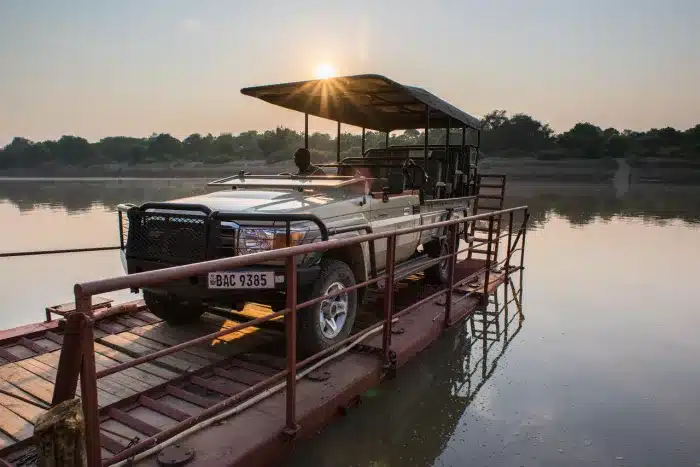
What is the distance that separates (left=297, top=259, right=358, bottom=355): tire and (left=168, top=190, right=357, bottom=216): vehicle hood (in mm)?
562

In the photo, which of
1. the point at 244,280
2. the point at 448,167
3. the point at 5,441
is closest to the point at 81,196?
the point at 448,167

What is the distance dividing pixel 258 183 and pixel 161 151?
84.4 meters

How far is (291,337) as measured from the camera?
2859 millimetres

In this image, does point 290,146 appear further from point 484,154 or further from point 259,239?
point 259,239

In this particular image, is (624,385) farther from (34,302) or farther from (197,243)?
(34,302)

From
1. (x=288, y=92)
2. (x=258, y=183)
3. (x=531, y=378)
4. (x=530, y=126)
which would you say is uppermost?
(x=530, y=126)

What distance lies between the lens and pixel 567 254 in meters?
10.6

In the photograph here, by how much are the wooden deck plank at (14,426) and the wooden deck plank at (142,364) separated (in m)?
0.92

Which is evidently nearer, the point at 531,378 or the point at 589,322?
the point at 531,378

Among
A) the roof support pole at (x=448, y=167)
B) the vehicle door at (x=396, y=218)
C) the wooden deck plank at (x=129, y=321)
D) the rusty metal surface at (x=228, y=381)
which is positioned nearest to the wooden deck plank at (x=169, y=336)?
the wooden deck plank at (x=129, y=321)

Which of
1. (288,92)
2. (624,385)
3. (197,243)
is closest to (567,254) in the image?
(624,385)

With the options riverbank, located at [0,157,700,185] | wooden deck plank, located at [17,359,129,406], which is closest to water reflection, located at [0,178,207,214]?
wooden deck plank, located at [17,359,129,406]

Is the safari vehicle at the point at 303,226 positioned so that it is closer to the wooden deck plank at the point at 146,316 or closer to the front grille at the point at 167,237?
the front grille at the point at 167,237

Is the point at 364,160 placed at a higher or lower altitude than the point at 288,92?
lower
